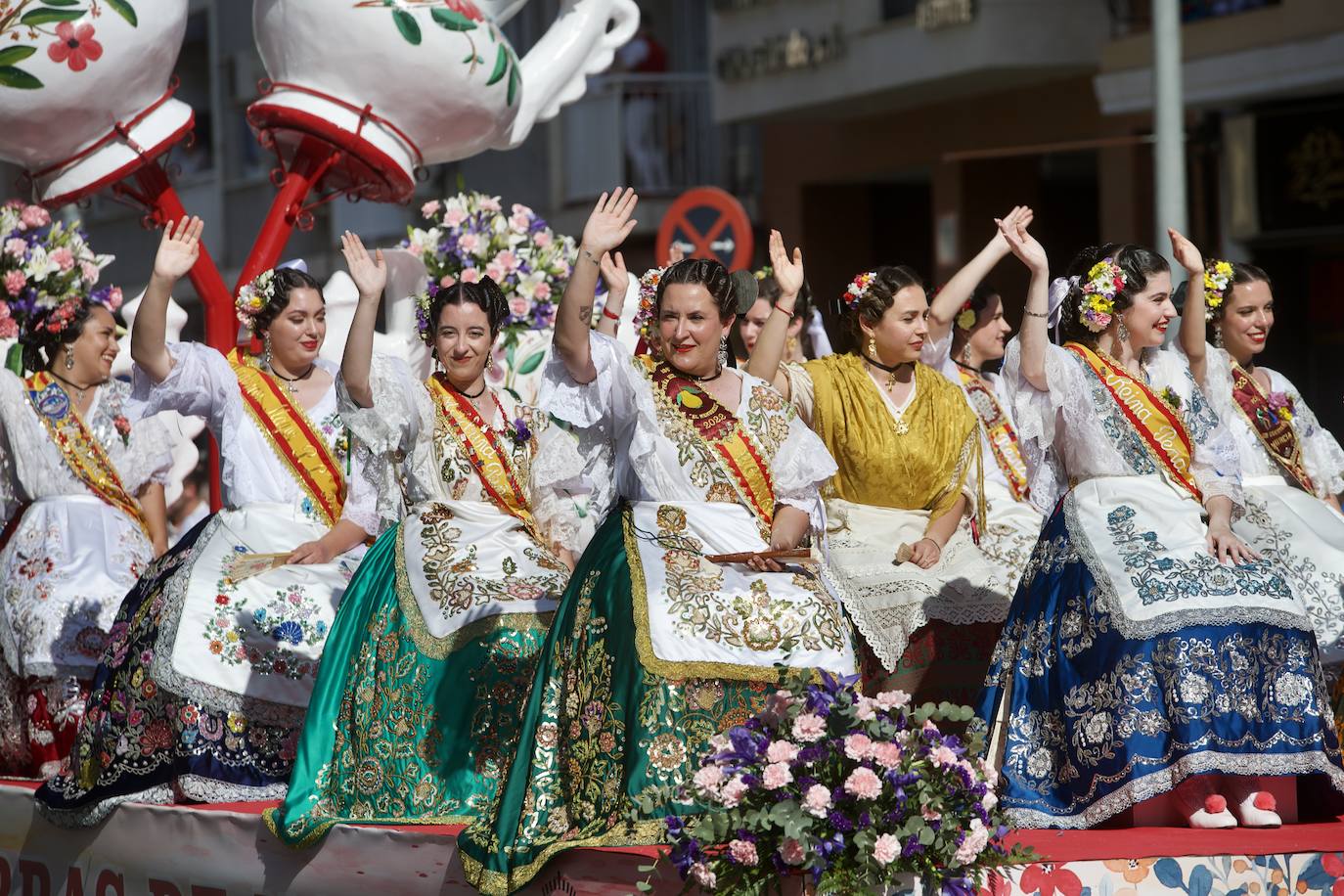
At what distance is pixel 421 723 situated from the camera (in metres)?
5.91

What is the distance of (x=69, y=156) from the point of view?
7.63m

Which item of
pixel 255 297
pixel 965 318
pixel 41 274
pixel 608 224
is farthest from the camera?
pixel 41 274

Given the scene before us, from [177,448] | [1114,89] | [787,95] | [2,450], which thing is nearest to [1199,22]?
[1114,89]

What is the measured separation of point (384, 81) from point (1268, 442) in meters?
3.24

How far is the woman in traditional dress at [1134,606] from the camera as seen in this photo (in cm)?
518

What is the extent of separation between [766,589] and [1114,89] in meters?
8.70

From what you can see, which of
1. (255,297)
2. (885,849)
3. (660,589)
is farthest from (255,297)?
(885,849)

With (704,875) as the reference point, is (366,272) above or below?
above

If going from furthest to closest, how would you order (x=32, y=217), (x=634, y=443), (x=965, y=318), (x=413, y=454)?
(x=32, y=217)
(x=965, y=318)
(x=413, y=454)
(x=634, y=443)

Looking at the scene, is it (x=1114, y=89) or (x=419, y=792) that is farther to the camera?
(x=1114, y=89)

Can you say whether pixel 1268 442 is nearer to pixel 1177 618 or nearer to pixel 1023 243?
pixel 1023 243

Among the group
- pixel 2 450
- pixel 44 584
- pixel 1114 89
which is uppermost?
pixel 1114 89

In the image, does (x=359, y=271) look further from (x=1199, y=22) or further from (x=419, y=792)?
(x=1199, y=22)

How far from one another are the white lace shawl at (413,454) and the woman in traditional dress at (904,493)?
2.48ft
